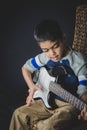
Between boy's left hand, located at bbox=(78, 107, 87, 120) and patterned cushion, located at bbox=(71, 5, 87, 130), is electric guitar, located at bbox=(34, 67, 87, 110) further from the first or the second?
patterned cushion, located at bbox=(71, 5, 87, 130)

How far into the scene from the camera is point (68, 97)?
4.63ft

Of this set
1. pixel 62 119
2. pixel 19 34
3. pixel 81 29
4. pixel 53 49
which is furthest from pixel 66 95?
pixel 19 34

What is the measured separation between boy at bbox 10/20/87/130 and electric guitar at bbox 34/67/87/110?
3cm

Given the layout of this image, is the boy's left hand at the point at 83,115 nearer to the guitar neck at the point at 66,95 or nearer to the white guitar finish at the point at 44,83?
the guitar neck at the point at 66,95

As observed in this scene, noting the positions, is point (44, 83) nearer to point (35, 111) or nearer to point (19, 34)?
point (35, 111)

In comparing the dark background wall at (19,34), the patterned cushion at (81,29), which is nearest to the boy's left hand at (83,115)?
the patterned cushion at (81,29)

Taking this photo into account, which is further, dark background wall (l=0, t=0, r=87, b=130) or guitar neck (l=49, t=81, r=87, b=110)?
dark background wall (l=0, t=0, r=87, b=130)

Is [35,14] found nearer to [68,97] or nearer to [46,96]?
[46,96]

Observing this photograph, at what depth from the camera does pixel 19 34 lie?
202 centimetres

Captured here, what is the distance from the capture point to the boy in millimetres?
1456

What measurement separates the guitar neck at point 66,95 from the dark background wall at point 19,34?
0.53 meters

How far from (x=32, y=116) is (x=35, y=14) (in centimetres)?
65

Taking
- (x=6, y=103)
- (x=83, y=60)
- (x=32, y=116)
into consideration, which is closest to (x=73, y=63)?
(x=83, y=60)

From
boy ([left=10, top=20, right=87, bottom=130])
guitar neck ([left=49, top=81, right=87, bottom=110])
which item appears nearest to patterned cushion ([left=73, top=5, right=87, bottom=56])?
boy ([left=10, top=20, right=87, bottom=130])
